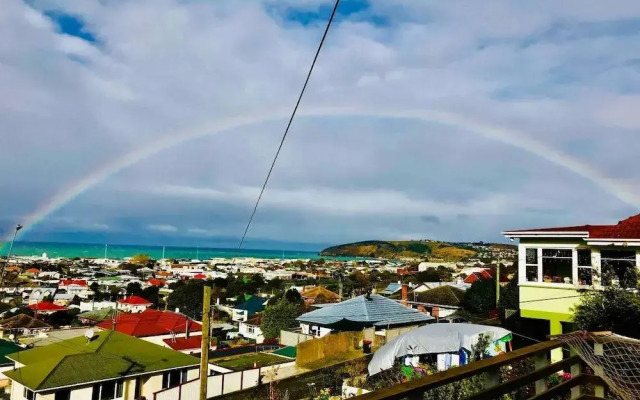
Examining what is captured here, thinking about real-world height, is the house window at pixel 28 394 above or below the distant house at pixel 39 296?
above

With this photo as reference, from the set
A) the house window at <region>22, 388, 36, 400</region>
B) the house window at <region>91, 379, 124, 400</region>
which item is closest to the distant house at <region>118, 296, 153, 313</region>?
the house window at <region>91, 379, 124, 400</region>

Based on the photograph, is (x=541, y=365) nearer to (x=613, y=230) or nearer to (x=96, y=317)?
(x=613, y=230)

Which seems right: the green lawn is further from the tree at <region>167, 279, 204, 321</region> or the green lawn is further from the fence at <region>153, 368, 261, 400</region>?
the tree at <region>167, 279, 204, 321</region>

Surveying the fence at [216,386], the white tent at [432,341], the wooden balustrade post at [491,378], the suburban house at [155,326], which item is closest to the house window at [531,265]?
the white tent at [432,341]

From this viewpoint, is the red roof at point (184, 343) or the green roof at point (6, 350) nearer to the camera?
the green roof at point (6, 350)

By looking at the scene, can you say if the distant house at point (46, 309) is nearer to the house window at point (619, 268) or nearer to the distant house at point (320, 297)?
the distant house at point (320, 297)

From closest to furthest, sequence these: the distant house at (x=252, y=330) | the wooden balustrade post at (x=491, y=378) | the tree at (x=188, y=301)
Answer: the wooden balustrade post at (x=491, y=378) < the distant house at (x=252, y=330) < the tree at (x=188, y=301)
